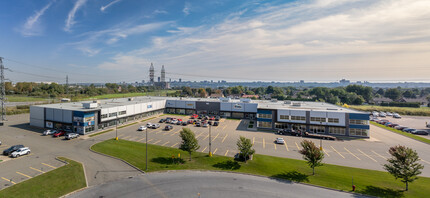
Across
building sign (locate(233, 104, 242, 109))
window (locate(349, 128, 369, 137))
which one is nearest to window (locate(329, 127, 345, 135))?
window (locate(349, 128, 369, 137))

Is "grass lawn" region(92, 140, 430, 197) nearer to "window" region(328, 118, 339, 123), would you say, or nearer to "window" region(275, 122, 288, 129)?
"window" region(275, 122, 288, 129)

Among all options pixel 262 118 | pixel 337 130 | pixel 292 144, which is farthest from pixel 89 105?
pixel 337 130

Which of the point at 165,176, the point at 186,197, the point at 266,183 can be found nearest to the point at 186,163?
the point at 165,176

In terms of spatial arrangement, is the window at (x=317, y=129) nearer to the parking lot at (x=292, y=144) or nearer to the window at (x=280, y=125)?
the window at (x=280, y=125)

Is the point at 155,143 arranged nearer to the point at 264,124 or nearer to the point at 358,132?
the point at 264,124

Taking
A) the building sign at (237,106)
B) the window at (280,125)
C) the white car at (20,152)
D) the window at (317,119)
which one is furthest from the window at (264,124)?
the white car at (20,152)
